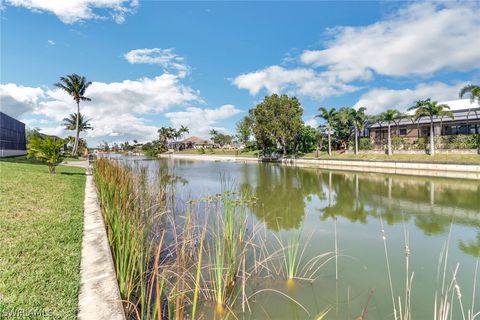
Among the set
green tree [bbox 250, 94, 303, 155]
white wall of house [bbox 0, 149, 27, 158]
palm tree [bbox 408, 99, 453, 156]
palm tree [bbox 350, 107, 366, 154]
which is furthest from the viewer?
green tree [bbox 250, 94, 303, 155]

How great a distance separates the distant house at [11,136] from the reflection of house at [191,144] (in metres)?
42.8

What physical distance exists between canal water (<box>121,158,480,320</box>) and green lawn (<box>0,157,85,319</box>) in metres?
1.80

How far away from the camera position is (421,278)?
364cm

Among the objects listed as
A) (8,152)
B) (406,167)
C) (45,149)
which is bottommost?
(406,167)

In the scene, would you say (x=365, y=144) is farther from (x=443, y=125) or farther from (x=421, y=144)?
(x=443, y=125)

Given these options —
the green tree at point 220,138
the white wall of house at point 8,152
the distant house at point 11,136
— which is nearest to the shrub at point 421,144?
the white wall of house at point 8,152

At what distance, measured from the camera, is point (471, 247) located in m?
4.88

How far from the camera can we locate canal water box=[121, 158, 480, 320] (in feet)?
9.87

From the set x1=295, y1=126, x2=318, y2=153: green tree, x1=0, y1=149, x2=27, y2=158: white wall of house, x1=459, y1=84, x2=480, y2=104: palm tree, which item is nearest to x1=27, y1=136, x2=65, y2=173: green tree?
x1=0, y1=149, x2=27, y2=158: white wall of house

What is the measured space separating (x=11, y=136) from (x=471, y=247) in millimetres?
33887

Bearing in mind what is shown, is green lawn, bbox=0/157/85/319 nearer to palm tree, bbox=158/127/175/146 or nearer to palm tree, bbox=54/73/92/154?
palm tree, bbox=54/73/92/154

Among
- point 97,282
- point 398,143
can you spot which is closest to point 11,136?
point 97,282

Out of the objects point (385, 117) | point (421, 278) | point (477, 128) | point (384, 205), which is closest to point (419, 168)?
point (385, 117)

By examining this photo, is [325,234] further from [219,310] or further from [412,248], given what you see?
[219,310]
